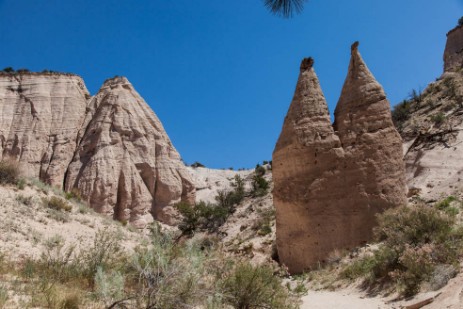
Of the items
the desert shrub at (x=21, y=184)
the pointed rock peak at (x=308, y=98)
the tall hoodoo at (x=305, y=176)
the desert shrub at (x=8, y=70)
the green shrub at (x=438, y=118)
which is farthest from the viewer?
the desert shrub at (x=8, y=70)

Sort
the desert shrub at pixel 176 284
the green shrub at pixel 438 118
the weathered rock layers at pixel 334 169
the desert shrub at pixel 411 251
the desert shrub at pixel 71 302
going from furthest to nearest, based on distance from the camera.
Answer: the green shrub at pixel 438 118 → the weathered rock layers at pixel 334 169 → the desert shrub at pixel 411 251 → the desert shrub at pixel 71 302 → the desert shrub at pixel 176 284

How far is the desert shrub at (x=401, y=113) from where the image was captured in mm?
24484

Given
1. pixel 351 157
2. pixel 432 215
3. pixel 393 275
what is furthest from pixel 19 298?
pixel 351 157

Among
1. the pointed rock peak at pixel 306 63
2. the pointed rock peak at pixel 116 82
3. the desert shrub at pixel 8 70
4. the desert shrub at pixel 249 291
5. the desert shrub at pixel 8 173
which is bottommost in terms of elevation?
the desert shrub at pixel 249 291

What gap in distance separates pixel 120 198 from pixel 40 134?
294 inches

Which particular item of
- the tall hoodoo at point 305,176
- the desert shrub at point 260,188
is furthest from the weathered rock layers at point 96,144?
the tall hoodoo at point 305,176

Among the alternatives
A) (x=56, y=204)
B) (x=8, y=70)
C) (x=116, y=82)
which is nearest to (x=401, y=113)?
(x=116, y=82)

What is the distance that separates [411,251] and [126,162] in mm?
20986

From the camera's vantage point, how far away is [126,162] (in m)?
25.0

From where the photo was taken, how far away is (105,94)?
2766 centimetres

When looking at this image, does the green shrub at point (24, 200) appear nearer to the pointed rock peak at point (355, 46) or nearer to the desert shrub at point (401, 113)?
the pointed rock peak at point (355, 46)

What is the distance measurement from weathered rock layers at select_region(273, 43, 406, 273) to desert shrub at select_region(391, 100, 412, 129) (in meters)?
13.4

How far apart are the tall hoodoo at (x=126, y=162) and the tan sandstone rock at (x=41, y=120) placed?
0.88 metres

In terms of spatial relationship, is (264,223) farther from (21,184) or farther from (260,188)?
(21,184)
